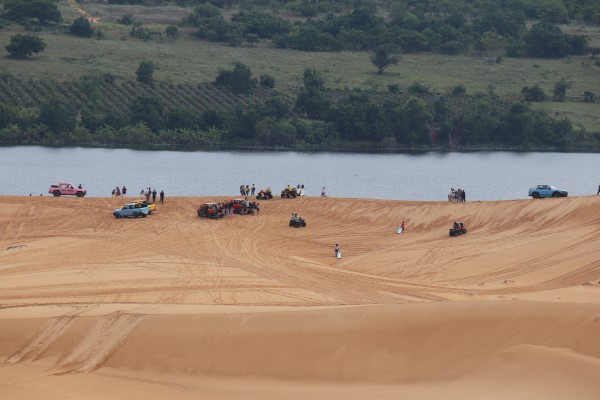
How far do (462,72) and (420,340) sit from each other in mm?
137333

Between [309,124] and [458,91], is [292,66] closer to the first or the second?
[458,91]

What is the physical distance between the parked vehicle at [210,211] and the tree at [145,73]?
83.3 meters

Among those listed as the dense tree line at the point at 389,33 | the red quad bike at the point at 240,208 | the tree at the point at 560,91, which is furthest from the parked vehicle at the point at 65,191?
the dense tree line at the point at 389,33

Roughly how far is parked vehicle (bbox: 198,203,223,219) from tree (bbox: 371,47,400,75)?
99071mm

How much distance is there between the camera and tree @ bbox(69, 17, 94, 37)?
173250 mm

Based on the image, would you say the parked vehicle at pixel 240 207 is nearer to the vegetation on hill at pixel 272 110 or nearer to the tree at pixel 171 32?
the vegetation on hill at pixel 272 110

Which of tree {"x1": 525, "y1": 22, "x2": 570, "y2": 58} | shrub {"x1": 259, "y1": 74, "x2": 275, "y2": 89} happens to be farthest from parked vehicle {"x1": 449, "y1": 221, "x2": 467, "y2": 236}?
tree {"x1": 525, "y1": 22, "x2": 570, "y2": 58}

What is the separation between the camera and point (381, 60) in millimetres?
164125

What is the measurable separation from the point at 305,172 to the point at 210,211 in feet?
147

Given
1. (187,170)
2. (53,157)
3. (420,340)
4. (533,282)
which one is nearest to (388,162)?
(187,170)

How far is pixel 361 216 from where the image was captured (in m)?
68.3

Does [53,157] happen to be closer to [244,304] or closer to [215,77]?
[215,77]

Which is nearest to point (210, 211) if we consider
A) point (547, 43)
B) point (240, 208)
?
point (240, 208)

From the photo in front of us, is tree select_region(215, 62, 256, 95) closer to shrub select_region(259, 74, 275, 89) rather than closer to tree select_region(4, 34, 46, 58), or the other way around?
shrub select_region(259, 74, 275, 89)
